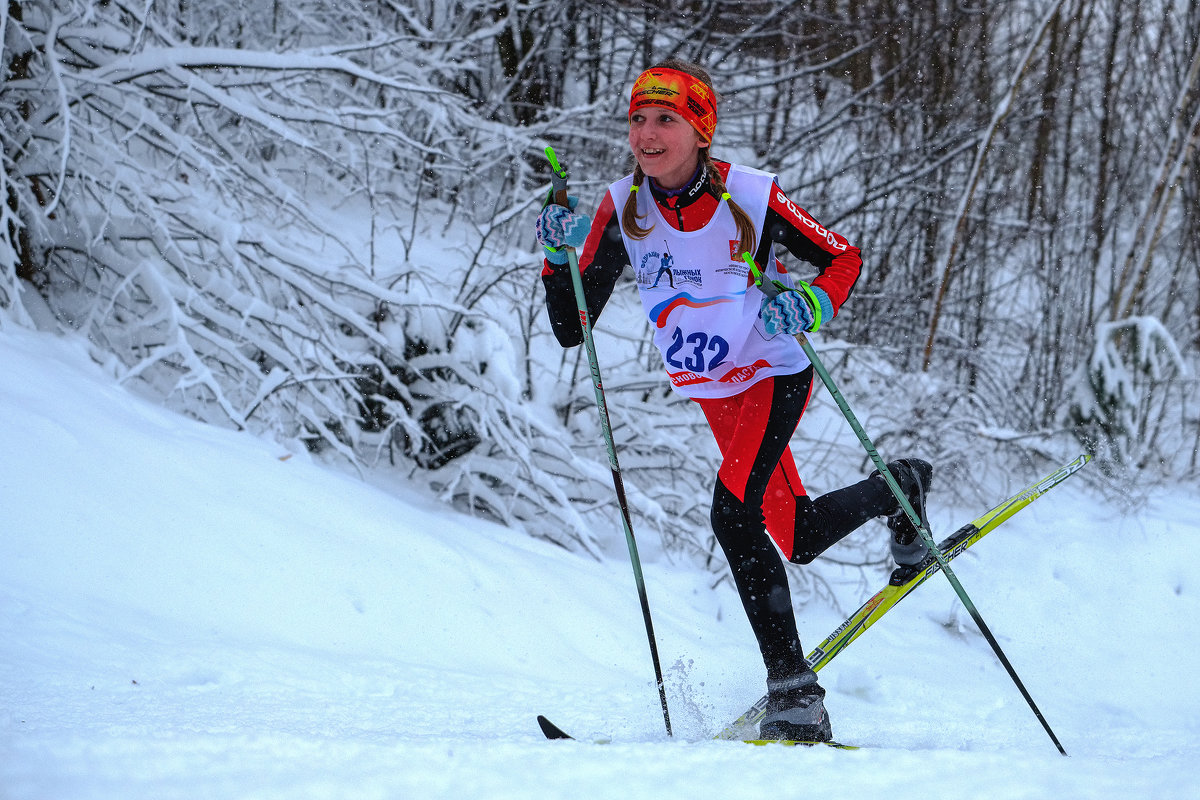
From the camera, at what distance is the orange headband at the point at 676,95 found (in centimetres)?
243

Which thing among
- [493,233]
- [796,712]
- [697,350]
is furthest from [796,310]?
[493,233]

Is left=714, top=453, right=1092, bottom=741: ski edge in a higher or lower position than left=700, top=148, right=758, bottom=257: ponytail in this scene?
lower

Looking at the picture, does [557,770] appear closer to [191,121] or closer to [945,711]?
[945,711]

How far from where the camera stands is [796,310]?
2.43 m

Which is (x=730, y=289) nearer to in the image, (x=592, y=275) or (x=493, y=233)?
(x=592, y=275)

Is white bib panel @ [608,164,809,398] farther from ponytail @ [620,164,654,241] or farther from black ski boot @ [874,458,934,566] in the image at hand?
black ski boot @ [874,458,934,566]

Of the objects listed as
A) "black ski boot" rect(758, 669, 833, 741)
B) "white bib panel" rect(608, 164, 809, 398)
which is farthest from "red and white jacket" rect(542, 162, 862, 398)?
"black ski boot" rect(758, 669, 833, 741)

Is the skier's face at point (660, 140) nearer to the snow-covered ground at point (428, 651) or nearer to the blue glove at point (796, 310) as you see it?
the blue glove at point (796, 310)

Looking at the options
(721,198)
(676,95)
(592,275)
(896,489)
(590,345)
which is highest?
(676,95)

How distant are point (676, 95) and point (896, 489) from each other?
1.33 metres

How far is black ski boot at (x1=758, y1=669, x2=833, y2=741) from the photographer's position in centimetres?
248

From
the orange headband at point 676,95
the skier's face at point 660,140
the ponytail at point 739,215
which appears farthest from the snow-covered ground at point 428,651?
the orange headband at point 676,95

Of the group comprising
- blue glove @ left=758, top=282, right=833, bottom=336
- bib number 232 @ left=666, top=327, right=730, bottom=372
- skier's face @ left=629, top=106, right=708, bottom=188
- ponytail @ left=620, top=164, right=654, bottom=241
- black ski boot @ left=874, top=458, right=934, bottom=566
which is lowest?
black ski boot @ left=874, top=458, right=934, bottom=566

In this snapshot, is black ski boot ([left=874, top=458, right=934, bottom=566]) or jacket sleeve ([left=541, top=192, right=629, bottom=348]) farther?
black ski boot ([left=874, top=458, right=934, bottom=566])
